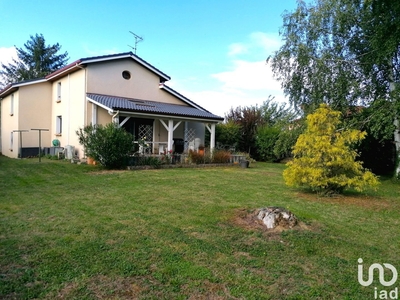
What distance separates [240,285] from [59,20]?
19779 mm

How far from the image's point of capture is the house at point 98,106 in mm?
15961

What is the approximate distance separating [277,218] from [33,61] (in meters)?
48.2

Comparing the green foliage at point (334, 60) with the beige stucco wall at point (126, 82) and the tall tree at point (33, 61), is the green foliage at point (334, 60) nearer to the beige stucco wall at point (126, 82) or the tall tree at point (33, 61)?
the beige stucco wall at point (126, 82)

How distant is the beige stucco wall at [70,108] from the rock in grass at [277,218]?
13.5 meters

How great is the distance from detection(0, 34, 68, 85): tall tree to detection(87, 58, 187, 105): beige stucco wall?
30.6 meters

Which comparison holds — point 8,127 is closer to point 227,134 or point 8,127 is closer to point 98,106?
point 98,106

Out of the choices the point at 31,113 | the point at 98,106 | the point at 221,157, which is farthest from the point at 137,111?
the point at 31,113

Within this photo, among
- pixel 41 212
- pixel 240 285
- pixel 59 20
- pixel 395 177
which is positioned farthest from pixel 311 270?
pixel 59 20

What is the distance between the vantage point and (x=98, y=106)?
15797mm

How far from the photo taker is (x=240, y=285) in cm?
294

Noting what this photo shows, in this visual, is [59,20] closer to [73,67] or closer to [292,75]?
[73,67]

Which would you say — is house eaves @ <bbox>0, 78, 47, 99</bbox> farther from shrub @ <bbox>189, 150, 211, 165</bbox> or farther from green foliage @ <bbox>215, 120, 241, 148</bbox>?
green foliage @ <bbox>215, 120, 241, 148</bbox>

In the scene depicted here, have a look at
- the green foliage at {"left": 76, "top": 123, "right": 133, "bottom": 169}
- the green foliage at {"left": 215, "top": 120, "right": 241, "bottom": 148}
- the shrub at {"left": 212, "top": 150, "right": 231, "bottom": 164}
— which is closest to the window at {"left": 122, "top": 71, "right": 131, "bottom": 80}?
the green foliage at {"left": 76, "top": 123, "right": 133, "bottom": 169}

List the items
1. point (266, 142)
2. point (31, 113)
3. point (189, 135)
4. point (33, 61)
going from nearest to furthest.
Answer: point (31, 113) → point (189, 135) → point (266, 142) → point (33, 61)
